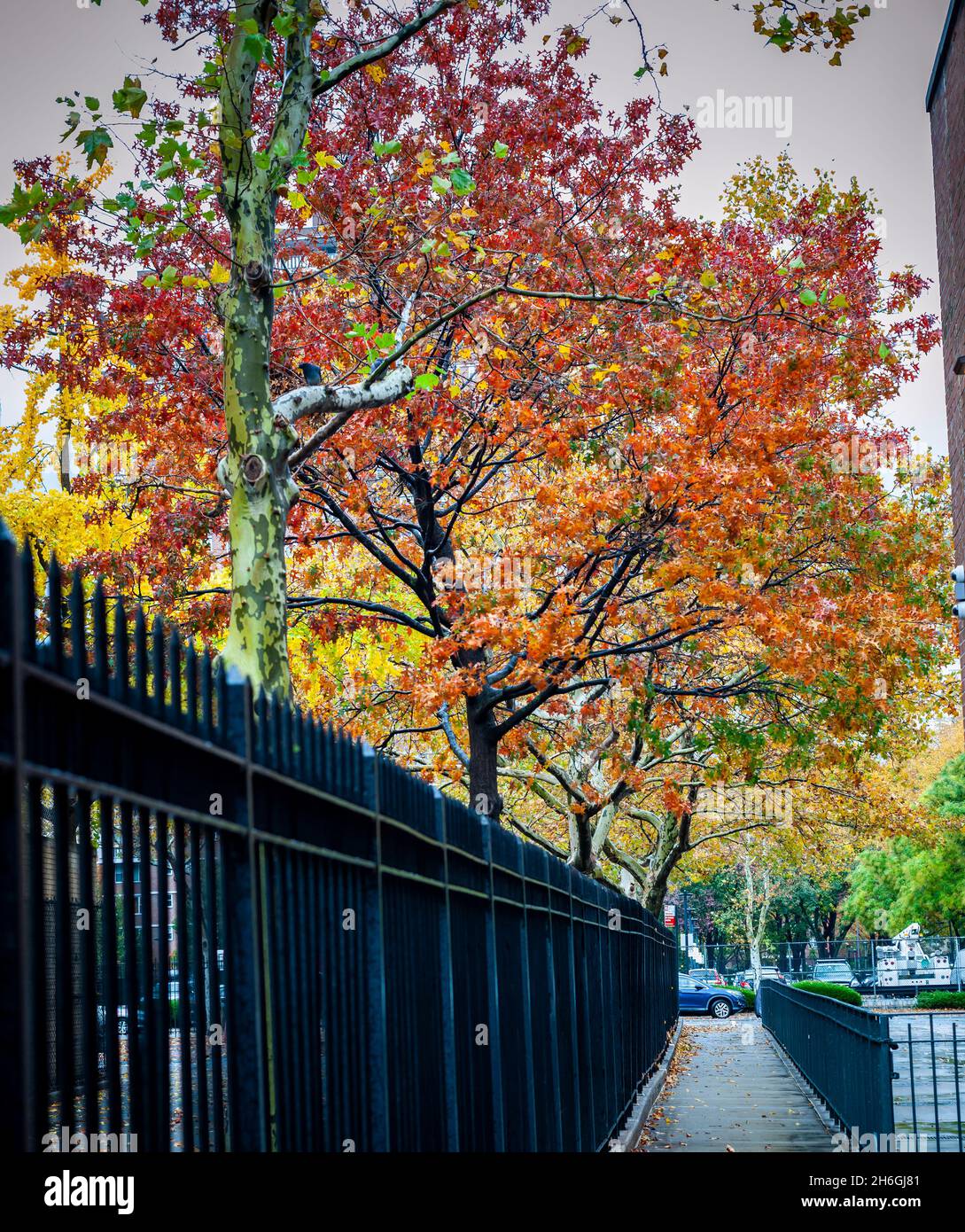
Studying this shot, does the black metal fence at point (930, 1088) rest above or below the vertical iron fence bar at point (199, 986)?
below

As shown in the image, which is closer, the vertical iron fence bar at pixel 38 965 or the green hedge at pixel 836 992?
the vertical iron fence bar at pixel 38 965

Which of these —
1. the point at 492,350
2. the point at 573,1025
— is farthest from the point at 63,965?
the point at 492,350

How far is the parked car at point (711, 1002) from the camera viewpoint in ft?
152

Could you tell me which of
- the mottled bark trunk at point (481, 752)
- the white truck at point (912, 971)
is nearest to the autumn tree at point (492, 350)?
the mottled bark trunk at point (481, 752)

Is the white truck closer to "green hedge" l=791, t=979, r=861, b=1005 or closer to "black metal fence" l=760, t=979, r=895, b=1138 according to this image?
"green hedge" l=791, t=979, r=861, b=1005

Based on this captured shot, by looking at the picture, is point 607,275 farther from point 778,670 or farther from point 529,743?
point 529,743

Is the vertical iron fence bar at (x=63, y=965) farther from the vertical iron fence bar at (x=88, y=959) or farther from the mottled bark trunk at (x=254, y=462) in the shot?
the mottled bark trunk at (x=254, y=462)

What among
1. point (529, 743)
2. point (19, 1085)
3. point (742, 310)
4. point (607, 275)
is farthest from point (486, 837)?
point (529, 743)

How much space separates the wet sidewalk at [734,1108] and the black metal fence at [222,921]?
266 inches

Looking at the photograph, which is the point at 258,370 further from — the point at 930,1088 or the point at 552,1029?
the point at 930,1088

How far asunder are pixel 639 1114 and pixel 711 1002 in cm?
3355

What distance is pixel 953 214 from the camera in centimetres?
1692

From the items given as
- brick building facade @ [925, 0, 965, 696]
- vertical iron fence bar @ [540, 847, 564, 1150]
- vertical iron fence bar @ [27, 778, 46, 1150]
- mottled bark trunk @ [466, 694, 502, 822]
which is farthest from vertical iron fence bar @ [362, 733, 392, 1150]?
brick building facade @ [925, 0, 965, 696]
